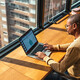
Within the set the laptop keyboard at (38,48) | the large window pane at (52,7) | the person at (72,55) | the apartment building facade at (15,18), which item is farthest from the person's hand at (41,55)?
the large window pane at (52,7)

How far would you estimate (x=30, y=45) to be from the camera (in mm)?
2014

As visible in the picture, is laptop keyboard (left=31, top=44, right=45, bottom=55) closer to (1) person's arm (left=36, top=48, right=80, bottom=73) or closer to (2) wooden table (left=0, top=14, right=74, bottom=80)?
(2) wooden table (left=0, top=14, right=74, bottom=80)

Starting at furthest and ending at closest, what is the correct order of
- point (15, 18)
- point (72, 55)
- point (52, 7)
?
point (52, 7) → point (15, 18) → point (72, 55)

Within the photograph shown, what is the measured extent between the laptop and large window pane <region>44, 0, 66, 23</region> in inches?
41.3

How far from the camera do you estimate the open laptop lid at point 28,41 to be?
6.10ft

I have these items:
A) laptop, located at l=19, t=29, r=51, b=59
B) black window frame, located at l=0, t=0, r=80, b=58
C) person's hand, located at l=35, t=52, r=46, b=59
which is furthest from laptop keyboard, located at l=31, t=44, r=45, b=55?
black window frame, located at l=0, t=0, r=80, b=58

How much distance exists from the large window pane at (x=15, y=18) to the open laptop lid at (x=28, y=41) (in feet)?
0.77

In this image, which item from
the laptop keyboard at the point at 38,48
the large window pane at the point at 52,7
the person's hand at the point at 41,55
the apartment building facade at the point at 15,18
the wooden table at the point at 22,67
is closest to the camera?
the wooden table at the point at 22,67

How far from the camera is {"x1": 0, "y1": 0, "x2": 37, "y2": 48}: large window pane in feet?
7.42

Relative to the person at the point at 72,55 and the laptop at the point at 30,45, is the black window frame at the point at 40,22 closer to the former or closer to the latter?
the laptop at the point at 30,45

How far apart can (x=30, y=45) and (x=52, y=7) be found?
1501mm

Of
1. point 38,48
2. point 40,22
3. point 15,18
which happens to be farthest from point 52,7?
point 38,48

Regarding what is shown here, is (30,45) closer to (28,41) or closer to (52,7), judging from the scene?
(28,41)

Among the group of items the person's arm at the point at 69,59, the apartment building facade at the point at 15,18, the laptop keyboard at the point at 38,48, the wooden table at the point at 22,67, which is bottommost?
the wooden table at the point at 22,67
